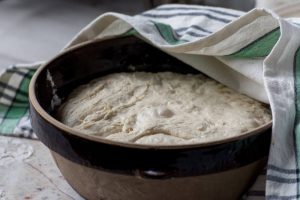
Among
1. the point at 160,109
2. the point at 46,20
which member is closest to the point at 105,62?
the point at 160,109

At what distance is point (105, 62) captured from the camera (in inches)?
25.9

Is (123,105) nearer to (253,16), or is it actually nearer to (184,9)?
(253,16)

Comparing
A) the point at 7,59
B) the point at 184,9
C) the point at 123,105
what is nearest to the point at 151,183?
the point at 123,105

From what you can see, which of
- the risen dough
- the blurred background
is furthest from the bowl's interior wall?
the blurred background

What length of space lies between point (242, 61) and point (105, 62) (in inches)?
6.5

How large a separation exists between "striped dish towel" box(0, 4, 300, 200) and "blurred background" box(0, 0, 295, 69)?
13cm

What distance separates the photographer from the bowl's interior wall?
0.62 metres

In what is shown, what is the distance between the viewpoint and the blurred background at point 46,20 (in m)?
0.89

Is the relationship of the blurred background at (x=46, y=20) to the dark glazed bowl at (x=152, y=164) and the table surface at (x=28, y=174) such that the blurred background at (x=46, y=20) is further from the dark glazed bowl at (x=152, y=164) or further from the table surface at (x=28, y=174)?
the dark glazed bowl at (x=152, y=164)

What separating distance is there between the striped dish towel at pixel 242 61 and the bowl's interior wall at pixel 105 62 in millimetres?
16

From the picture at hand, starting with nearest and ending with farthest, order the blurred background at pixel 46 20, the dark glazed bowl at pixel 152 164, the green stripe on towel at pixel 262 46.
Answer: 1. the dark glazed bowl at pixel 152 164
2. the green stripe on towel at pixel 262 46
3. the blurred background at pixel 46 20

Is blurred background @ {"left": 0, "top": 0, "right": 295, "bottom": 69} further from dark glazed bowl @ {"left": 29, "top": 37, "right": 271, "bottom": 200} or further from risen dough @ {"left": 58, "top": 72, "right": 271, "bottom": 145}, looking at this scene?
dark glazed bowl @ {"left": 29, "top": 37, "right": 271, "bottom": 200}

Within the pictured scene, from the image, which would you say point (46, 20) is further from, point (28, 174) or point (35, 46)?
point (28, 174)

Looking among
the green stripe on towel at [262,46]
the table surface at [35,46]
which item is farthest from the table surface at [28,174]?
the green stripe on towel at [262,46]
